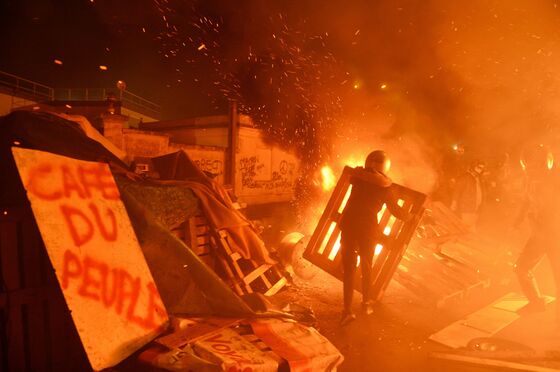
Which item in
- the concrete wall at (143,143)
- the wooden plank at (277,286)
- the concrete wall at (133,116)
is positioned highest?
the concrete wall at (133,116)

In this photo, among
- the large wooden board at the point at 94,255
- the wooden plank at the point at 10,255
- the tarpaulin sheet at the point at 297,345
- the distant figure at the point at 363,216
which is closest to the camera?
the large wooden board at the point at 94,255

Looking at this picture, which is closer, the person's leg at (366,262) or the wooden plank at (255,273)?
the person's leg at (366,262)

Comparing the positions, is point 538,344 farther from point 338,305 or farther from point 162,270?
point 162,270

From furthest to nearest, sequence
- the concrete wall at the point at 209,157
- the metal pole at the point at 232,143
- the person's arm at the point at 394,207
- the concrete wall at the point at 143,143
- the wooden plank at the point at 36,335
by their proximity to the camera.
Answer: the metal pole at the point at 232,143
the concrete wall at the point at 209,157
the concrete wall at the point at 143,143
the person's arm at the point at 394,207
the wooden plank at the point at 36,335

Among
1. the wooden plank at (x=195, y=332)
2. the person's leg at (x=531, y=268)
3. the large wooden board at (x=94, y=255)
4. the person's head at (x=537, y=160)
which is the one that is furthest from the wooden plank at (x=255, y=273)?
the person's head at (x=537, y=160)

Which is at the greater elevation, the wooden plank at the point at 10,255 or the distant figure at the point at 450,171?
the distant figure at the point at 450,171

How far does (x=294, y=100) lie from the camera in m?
12.5

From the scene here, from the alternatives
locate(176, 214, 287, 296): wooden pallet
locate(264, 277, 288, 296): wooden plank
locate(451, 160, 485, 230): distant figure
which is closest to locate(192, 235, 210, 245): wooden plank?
locate(176, 214, 287, 296): wooden pallet

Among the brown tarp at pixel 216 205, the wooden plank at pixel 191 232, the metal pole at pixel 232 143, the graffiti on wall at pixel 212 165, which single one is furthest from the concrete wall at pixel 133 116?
the wooden plank at pixel 191 232

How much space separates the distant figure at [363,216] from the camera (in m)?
4.61

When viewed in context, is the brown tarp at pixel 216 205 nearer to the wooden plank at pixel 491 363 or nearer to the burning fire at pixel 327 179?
the wooden plank at pixel 491 363

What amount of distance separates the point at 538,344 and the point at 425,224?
310 centimetres

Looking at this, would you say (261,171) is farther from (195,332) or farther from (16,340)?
(16,340)

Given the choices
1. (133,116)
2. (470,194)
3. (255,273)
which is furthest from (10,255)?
(133,116)
